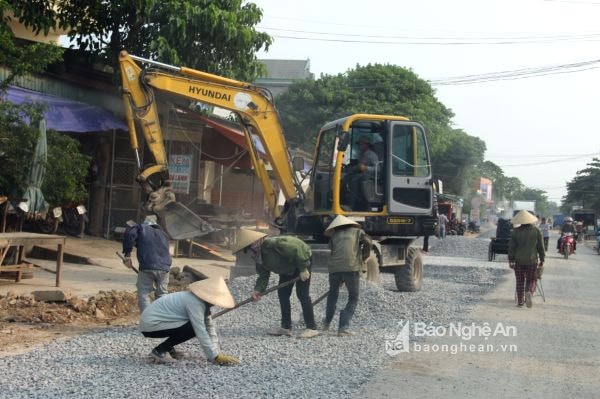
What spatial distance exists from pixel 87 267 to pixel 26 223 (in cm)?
322

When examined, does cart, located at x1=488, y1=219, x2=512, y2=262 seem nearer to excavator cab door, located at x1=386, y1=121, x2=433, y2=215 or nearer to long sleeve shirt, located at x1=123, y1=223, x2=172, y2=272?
excavator cab door, located at x1=386, y1=121, x2=433, y2=215

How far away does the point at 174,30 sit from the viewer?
16875 mm

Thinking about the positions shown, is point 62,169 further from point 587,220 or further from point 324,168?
point 587,220

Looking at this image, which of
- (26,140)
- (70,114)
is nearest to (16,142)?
(26,140)

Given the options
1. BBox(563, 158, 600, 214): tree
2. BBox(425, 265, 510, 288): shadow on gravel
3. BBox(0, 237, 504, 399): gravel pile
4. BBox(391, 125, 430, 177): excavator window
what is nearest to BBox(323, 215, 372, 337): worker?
BBox(0, 237, 504, 399): gravel pile

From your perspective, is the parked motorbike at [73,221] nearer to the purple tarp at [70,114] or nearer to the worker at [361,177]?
the purple tarp at [70,114]

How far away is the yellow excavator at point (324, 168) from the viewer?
44.3 ft

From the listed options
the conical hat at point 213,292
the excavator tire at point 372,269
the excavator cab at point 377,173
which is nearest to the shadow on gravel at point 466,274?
the excavator cab at point 377,173

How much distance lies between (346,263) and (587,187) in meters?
79.9

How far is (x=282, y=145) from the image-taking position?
1448 centimetres

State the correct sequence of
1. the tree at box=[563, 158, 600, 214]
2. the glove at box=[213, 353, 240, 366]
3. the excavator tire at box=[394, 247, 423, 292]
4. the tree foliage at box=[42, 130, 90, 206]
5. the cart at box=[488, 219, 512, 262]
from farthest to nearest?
1. the tree at box=[563, 158, 600, 214]
2. the cart at box=[488, 219, 512, 262]
3. the excavator tire at box=[394, 247, 423, 292]
4. the tree foliage at box=[42, 130, 90, 206]
5. the glove at box=[213, 353, 240, 366]

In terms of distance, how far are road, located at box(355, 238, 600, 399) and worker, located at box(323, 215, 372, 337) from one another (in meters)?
0.91

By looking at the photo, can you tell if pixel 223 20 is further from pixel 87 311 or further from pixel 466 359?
pixel 466 359

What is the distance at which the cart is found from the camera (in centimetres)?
2464
